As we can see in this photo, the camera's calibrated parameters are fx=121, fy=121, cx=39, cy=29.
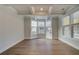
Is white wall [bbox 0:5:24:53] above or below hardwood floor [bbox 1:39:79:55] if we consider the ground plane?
above

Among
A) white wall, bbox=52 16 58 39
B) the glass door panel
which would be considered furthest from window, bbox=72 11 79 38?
the glass door panel

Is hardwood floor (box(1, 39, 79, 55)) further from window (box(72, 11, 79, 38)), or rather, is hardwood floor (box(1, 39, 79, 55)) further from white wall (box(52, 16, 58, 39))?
white wall (box(52, 16, 58, 39))

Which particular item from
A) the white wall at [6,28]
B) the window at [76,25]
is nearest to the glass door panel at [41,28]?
the white wall at [6,28]

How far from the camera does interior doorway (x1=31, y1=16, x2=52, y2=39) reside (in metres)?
12.2

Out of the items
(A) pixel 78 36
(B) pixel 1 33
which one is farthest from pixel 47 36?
(B) pixel 1 33

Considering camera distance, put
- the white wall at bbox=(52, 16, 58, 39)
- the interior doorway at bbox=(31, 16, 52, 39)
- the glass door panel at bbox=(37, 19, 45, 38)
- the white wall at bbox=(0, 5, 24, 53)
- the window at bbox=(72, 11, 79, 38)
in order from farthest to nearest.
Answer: the glass door panel at bbox=(37, 19, 45, 38) → the interior doorway at bbox=(31, 16, 52, 39) → the white wall at bbox=(52, 16, 58, 39) → the window at bbox=(72, 11, 79, 38) → the white wall at bbox=(0, 5, 24, 53)

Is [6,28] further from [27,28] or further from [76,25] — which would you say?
[27,28]

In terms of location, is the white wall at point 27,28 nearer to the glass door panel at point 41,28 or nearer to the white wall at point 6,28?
the glass door panel at point 41,28

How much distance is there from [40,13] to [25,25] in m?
2.96

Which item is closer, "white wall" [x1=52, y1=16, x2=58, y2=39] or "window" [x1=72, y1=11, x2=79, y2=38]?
"window" [x1=72, y1=11, x2=79, y2=38]

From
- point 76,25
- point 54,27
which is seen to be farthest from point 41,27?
point 76,25

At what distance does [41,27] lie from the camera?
12.7 metres

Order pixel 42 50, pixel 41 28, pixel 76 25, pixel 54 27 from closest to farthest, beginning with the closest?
pixel 42 50 < pixel 76 25 < pixel 54 27 < pixel 41 28
